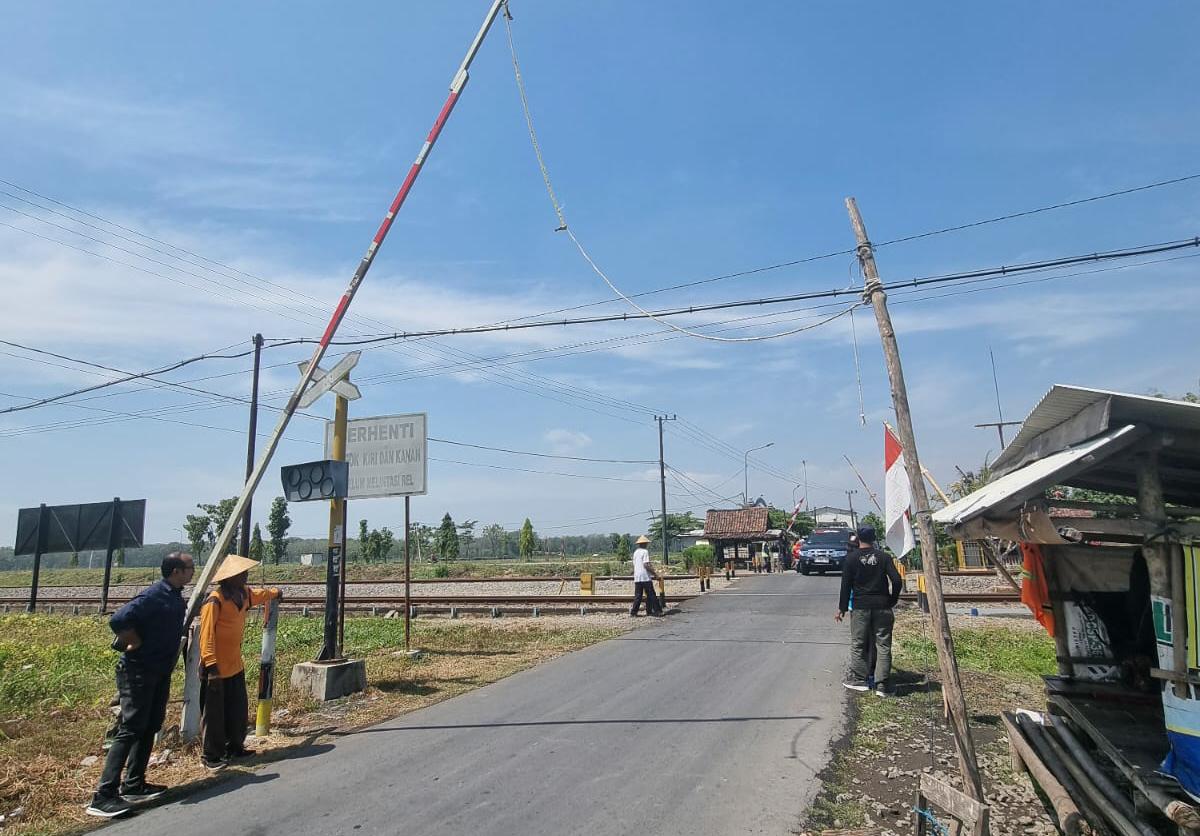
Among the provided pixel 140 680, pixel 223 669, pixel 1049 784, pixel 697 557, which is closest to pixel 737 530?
pixel 697 557

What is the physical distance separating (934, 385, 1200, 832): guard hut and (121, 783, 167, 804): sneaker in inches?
250

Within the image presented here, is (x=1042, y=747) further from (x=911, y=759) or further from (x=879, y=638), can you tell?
(x=879, y=638)

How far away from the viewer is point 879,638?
8914 mm

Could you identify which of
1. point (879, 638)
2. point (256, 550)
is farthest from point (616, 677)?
point (256, 550)

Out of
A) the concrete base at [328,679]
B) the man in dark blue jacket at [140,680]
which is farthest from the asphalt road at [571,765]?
the concrete base at [328,679]

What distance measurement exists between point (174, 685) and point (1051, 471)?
37.7 feet

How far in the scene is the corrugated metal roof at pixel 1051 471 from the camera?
430cm

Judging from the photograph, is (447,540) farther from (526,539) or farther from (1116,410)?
(1116,410)

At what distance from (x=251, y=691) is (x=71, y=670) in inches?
136

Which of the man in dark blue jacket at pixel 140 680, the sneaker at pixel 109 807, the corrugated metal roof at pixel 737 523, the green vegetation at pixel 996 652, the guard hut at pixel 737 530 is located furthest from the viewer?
the corrugated metal roof at pixel 737 523

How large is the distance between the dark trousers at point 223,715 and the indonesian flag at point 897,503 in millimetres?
6424

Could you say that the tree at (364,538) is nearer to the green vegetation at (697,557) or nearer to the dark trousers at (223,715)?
the green vegetation at (697,557)

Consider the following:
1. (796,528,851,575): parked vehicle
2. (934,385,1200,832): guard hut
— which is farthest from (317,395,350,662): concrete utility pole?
(796,528,851,575): parked vehicle

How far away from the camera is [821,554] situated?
31.2 metres
